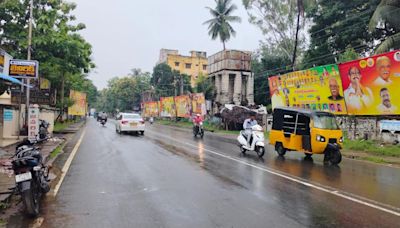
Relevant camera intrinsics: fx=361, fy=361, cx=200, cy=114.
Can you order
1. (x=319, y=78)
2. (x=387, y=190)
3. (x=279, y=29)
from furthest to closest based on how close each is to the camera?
(x=279, y=29) < (x=319, y=78) < (x=387, y=190)

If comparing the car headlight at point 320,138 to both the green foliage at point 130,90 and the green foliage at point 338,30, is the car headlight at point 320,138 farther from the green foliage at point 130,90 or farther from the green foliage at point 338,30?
the green foliage at point 130,90

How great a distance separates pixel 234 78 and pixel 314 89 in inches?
933

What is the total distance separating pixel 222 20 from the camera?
53.8 metres

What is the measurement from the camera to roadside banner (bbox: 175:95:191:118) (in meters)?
47.3

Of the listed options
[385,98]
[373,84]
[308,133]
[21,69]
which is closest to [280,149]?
[308,133]

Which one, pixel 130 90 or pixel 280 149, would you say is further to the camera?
pixel 130 90

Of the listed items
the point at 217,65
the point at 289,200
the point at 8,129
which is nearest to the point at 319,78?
the point at 289,200

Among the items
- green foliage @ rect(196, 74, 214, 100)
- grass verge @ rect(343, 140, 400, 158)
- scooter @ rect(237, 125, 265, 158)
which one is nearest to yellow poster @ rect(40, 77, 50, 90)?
scooter @ rect(237, 125, 265, 158)

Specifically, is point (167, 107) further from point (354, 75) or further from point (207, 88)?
point (354, 75)

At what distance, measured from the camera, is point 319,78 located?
73.9ft

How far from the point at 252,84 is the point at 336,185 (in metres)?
38.6

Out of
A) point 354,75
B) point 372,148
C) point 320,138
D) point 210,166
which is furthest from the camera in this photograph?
point 354,75

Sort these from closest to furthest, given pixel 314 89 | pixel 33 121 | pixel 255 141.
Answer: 1. pixel 255 141
2. pixel 33 121
3. pixel 314 89

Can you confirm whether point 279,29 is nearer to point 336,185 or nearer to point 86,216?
point 336,185
